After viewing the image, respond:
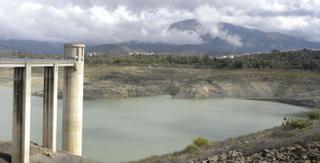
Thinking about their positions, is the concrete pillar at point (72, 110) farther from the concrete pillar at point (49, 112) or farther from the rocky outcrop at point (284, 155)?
the rocky outcrop at point (284, 155)

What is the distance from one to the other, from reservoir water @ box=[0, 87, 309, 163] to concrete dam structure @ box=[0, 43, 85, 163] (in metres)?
2.28

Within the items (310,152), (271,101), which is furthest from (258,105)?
(310,152)

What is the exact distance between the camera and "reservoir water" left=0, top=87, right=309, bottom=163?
29.7 metres

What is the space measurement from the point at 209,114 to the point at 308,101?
19.9 metres

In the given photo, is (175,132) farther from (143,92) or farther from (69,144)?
(143,92)

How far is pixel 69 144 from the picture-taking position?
26375 millimetres

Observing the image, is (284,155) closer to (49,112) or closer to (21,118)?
(21,118)

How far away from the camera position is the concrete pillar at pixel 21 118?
68.2ft

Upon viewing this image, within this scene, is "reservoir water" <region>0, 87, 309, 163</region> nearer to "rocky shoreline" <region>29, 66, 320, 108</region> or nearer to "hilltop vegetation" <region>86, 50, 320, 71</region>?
"rocky shoreline" <region>29, 66, 320, 108</region>

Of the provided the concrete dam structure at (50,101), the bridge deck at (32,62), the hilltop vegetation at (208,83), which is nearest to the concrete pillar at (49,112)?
the concrete dam structure at (50,101)

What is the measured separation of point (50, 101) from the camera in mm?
24312

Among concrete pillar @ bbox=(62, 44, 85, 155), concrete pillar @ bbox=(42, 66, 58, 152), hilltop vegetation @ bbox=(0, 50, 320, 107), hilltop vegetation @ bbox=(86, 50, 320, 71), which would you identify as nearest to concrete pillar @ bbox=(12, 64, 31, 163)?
concrete pillar @ bbox=(42, 66, 58, 152)

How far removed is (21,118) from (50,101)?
337 centimetres

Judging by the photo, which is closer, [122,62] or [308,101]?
[308,101]
